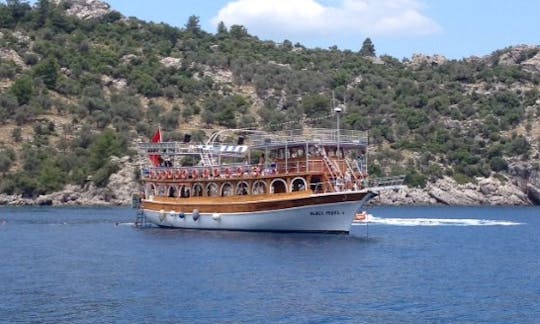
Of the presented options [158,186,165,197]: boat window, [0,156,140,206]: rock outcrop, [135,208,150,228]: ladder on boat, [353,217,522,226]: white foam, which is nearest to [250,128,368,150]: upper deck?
[158,186,165,197]: boat window

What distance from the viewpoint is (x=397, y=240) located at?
212 feet

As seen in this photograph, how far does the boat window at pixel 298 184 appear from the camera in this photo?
62.0 m

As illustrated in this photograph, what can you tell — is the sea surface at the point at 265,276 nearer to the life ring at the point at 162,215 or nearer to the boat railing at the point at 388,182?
the life ring at the point at 162,215

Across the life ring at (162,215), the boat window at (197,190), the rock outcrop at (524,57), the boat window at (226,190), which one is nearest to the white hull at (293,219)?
the boat window at (226,190)

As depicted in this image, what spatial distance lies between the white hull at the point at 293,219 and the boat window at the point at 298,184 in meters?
1.45

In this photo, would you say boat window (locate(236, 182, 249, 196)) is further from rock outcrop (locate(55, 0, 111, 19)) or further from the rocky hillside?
rock outcrop (locate(55, 0, 111, 19))

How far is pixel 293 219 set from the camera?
62062 millimetres

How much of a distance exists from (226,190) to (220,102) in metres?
77.7

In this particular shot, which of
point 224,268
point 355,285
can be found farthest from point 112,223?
point 355,285

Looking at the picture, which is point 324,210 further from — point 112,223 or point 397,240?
point 112,223

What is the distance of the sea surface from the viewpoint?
1430 inches

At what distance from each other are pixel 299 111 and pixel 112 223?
70.2 metres

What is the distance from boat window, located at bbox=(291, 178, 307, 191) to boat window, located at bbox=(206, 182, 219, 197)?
22.1 ft

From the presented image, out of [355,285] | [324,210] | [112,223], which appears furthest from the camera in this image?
[112,223]
